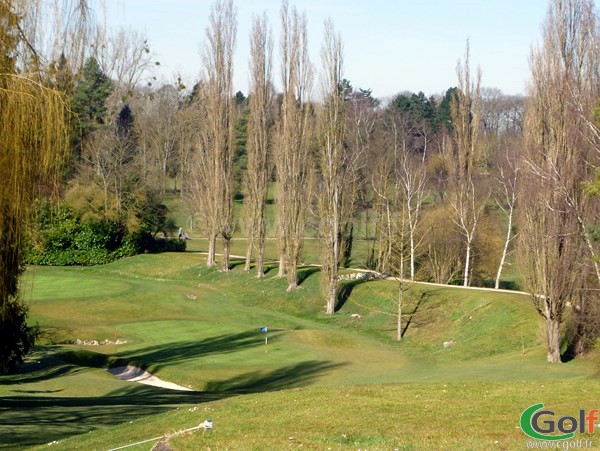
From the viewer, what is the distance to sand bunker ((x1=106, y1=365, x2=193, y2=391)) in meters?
27.5

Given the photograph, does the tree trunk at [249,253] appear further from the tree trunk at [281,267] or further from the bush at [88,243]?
the bush at [88,243]

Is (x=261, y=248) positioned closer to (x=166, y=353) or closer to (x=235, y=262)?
(x=235, y=262)

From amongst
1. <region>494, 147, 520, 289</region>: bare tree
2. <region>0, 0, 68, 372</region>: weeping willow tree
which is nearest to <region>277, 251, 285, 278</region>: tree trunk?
<region>494, 147, 520, 289</region>: bare tree

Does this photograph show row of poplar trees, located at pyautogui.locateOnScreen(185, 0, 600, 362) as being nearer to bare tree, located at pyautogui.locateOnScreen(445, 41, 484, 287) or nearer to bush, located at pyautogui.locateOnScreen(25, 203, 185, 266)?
bare tree, located at pyautogui.locateOnScreen(445, 41, 484, 287)

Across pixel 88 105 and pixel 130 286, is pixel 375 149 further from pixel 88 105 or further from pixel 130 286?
pixel 130 286

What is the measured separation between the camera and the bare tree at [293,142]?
169 ft

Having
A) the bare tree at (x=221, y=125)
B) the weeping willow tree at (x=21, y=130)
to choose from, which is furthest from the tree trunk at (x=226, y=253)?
the weeping willow tree at (x=21, y=130)

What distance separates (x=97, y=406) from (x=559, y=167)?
18240 mm

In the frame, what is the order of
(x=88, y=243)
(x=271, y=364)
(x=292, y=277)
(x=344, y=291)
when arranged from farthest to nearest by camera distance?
(x=88, y=243)
(x=292, y=277)
(x=344, y=291)
(x=271, y=364)

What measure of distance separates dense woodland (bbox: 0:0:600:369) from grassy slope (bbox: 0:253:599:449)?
2.15 m

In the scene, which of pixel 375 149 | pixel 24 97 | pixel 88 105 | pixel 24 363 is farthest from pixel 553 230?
pixel 375 149

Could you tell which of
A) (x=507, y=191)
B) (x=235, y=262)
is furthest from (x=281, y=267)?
(x=507, y=191)

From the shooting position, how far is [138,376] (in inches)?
1144

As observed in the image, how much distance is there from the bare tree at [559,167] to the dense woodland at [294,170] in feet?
0.21
